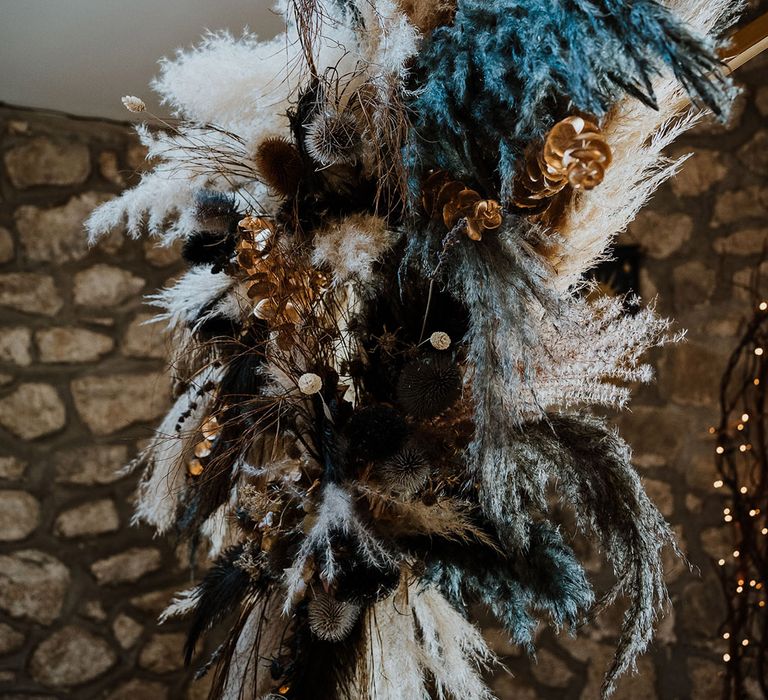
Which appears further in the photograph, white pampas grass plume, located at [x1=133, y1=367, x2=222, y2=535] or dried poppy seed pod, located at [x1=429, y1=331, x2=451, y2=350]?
white pampas grass plume, located at [x1=133, y1=367, x2=222, y2=535]

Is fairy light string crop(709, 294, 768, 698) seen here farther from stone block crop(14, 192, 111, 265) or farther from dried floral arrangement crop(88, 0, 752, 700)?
stone block crop(14, 192, 111, 265)

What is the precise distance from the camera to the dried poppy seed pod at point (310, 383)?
63 centimetres

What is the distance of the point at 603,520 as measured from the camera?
2.01 feet

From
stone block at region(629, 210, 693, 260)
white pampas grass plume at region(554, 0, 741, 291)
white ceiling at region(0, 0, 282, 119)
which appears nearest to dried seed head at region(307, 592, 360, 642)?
white pampas grass plume at region(554, 0, 741, 291)

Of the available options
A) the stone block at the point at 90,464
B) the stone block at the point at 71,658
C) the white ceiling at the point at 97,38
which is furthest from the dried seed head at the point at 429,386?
the stone block at the point at 71,658

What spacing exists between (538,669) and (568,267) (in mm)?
1616

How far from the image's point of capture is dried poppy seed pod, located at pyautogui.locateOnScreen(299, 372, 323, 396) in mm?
628

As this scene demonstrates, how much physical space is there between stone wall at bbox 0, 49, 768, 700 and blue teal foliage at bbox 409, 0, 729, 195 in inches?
58.3

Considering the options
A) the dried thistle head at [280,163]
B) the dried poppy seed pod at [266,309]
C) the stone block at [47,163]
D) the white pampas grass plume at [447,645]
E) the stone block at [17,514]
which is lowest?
the white pampas grass plume at [447,645]

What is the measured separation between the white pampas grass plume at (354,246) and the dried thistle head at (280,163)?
7cm

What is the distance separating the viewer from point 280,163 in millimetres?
674

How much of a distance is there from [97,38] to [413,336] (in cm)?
130

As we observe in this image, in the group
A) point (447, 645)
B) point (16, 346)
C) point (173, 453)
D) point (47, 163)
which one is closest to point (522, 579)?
point (447, 645)

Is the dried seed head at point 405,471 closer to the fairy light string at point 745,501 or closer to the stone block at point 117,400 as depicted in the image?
the stone block at point 117,400
